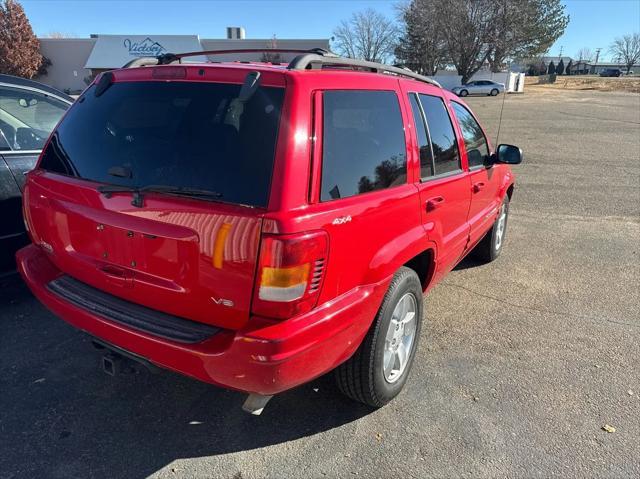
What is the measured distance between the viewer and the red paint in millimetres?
1988

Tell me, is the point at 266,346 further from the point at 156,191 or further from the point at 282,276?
the point at 156,191

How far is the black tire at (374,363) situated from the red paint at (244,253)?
0.10m

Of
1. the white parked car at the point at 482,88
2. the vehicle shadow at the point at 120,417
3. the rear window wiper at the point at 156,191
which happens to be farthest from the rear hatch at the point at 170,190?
the white parked car at the point at 482,88

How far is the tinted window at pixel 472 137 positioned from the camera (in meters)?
3.81

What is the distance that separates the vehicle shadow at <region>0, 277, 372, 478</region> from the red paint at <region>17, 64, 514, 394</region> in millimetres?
497

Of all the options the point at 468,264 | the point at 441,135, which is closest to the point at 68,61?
the point at 468,264

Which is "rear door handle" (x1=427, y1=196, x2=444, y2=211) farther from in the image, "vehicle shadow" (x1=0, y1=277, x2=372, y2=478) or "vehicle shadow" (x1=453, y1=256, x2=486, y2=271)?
"vehicle shadow" (x1=453, y1=256, x2=486, y2=271)

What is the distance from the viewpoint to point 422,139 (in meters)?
3.01

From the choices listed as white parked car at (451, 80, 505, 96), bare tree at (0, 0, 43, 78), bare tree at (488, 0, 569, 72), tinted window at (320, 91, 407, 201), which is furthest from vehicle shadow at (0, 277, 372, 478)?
bare tree at (488, 0, 569, 72)

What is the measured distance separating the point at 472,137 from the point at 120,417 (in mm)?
3349

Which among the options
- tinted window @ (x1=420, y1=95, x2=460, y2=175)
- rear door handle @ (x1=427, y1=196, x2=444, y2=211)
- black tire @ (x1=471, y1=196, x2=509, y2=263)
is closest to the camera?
rear door handle @ (x1=427, y1=196, x2=444, y2=211)

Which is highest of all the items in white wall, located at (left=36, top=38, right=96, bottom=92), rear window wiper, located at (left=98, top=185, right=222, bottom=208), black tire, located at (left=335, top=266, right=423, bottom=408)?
white wall, located at (left=36, top=38, right=96, bottom=92)

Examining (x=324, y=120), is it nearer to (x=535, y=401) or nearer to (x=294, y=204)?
(x=294, y=204)

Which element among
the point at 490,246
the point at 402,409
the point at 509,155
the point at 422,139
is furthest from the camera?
the point at 490,246
